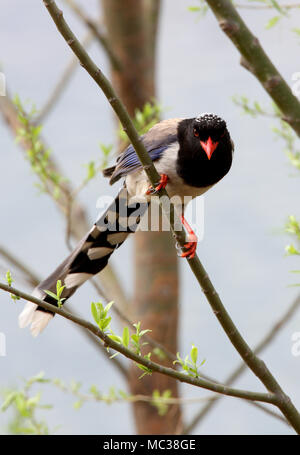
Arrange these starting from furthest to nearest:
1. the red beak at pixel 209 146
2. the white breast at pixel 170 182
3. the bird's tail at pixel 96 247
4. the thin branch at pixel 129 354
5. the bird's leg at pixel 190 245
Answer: the bird's tail at pixel 96 247, the white breast at pixel 170 182, the red beak at pixel 209 146, the bird's leg at pixel 190 245, the thin branch at pixel 129 354

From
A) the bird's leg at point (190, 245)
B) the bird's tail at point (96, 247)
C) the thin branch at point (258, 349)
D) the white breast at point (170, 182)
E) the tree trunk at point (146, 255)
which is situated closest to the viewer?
the bird's leg at point (190, 245)

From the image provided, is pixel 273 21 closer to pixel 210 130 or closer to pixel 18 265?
pixel 210 130

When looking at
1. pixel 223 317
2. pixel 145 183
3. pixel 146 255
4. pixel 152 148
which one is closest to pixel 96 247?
pixel 145 183

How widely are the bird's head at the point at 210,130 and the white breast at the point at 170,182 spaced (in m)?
0.16

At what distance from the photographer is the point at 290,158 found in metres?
3.42

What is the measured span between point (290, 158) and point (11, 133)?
8.84 feet

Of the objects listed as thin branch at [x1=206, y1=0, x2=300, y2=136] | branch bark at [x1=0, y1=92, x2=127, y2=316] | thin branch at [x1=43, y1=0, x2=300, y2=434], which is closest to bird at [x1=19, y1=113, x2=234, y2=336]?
thin branch at [x1=206, y1=0, x2=300, y2=136]

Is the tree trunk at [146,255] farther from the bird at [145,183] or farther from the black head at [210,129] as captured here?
the black head at [210,129]

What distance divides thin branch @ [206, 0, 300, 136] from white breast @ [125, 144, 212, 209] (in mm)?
635

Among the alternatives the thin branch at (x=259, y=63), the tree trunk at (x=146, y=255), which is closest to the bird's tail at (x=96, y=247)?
the thin branch at (x=259, y=63)

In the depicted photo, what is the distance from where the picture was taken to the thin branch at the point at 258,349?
13.9 feet

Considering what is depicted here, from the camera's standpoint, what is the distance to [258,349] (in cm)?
450
